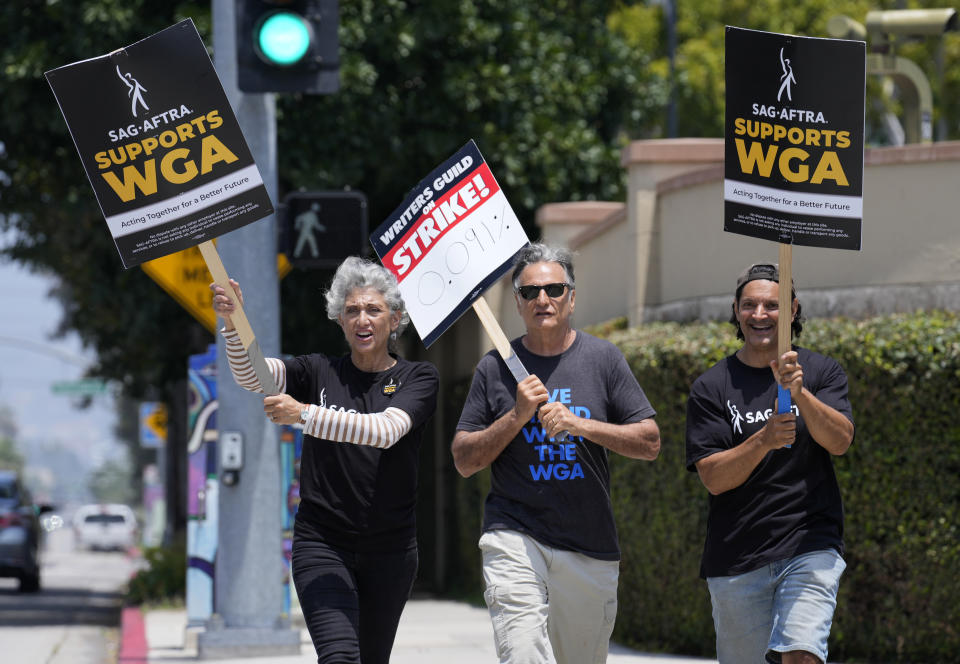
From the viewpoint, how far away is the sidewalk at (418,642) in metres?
10.1

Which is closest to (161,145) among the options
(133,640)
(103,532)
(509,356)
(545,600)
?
(509,356)

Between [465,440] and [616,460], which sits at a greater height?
[465,440]

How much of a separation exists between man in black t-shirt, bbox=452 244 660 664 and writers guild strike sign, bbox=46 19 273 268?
3.81 feet

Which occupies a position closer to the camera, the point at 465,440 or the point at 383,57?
the point at 465,440

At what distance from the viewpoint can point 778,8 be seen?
31938 mm

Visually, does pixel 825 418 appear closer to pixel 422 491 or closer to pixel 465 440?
pixel 465 440

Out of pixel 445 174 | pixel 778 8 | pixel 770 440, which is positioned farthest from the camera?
pixel 778 8

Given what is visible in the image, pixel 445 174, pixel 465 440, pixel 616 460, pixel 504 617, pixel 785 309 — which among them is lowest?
pixel 616 460

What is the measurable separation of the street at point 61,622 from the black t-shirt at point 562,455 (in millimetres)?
7425

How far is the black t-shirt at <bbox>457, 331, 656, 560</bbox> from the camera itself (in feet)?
18.2

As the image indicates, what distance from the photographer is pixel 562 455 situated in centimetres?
556

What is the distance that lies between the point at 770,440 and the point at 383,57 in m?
11.3

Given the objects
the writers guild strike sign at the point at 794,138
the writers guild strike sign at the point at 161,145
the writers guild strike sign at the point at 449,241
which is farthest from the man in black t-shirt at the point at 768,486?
the writers guild strike sign at the point at 161,145

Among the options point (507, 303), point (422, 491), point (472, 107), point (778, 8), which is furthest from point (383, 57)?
point (778, 8)
